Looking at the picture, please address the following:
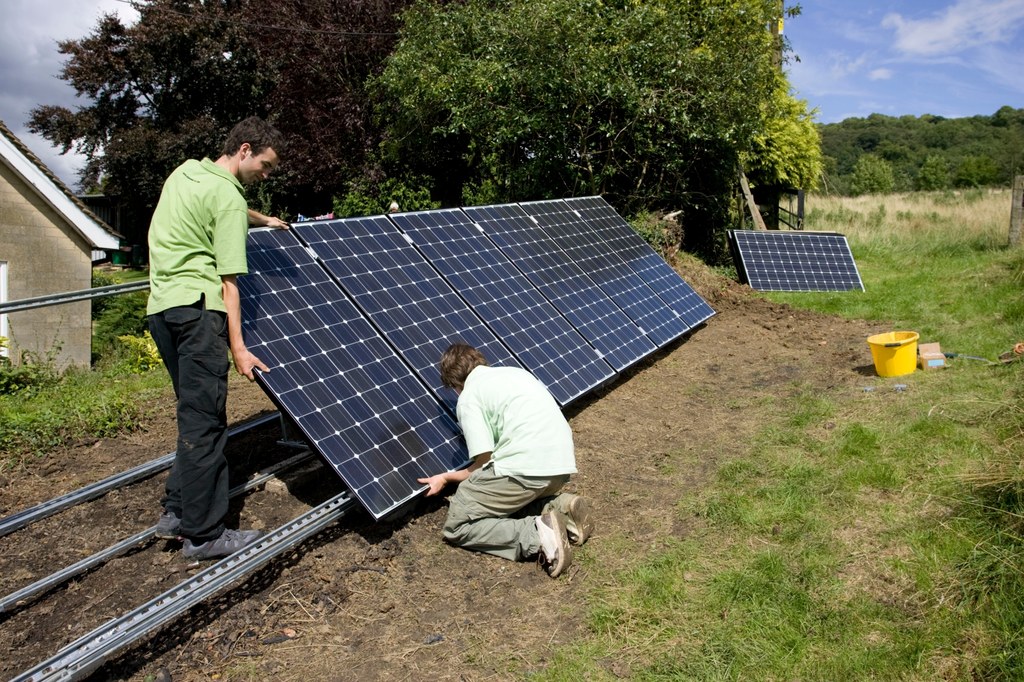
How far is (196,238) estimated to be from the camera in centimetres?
473

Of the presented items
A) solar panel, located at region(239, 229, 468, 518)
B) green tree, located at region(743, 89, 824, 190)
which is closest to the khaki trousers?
solar panel, located at region(239, 229, 468, 518)

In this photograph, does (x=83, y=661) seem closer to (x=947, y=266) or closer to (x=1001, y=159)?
(x=947, y=266)

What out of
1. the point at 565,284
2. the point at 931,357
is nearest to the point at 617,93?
the point at 565,284

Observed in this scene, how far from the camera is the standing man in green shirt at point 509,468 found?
197 inches

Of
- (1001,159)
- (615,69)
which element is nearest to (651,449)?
(615,69)

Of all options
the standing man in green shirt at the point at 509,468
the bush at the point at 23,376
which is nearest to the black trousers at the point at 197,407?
the standing man in green shirt at the point at 509,468

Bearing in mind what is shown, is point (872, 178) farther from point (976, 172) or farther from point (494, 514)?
point (494, 514)

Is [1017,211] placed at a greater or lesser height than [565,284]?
greater

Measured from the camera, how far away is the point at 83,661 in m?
3.58

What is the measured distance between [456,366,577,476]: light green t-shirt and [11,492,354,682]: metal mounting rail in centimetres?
98

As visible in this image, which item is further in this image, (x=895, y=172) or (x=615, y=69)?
(x=895, y=172)

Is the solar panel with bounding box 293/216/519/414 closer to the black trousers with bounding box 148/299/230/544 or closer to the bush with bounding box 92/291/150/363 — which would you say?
the black trousers with bounding box 148/299/230/544

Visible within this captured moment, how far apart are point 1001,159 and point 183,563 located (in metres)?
61.5

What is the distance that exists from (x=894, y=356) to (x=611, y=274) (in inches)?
133
